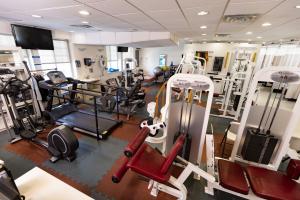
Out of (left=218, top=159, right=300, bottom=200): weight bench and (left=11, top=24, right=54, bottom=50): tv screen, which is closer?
(left=218, top=159, right=300, bottom=200): weight bench

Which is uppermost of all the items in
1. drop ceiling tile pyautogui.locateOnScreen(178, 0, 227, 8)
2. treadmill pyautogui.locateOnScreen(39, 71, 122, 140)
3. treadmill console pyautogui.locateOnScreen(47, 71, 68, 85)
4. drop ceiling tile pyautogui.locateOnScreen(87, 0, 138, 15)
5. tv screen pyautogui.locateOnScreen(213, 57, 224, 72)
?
drop ceiling tile pyautogui.locateOnScreen(178, 0, 227, 8)

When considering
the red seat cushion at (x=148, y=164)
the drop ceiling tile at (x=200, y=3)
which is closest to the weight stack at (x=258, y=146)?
the red seat cushion at (x=148, y=164)

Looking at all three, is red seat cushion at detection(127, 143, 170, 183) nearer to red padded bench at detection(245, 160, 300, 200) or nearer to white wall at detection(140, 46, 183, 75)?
red padded bench at detection(245, 160, 300, 200)

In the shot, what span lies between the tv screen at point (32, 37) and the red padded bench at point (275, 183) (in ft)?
19.7

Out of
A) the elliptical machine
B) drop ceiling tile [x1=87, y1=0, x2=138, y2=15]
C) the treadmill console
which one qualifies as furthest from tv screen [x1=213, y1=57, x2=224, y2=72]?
the elliptical machine

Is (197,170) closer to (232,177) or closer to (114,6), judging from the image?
(232,177)

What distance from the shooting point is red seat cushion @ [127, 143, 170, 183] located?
1.67 meters

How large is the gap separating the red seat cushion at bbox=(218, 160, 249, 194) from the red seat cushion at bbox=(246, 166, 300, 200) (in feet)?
0.30

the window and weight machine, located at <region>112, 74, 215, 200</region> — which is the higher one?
the window

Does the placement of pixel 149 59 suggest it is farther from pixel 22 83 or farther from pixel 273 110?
pixel 273 110

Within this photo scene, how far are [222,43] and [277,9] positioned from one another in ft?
20.5

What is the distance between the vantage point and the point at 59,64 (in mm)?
5707

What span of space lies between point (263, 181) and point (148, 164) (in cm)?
140

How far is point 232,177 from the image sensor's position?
1819 millimetres
